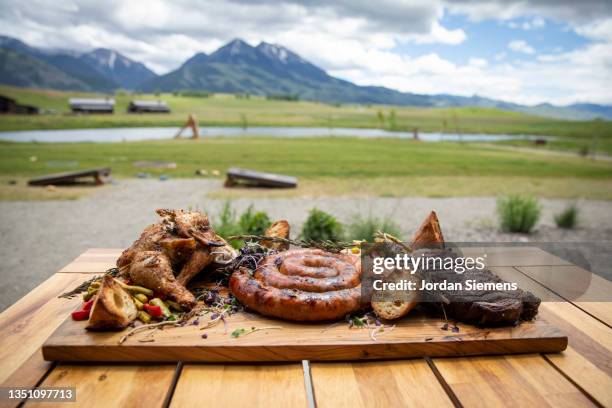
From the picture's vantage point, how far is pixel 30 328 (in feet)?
9.42

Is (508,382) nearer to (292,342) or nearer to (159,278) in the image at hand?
(292,342)

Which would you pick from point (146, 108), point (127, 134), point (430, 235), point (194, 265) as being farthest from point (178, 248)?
point (146, 108)

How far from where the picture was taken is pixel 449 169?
25.8 meters

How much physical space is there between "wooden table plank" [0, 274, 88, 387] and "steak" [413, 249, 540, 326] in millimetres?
2295

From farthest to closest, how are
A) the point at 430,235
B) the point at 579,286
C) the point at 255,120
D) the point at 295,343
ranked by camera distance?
1. the point at 255,120
2. the point at 579,286
3. the point at 430,235
4. the point at 295,343

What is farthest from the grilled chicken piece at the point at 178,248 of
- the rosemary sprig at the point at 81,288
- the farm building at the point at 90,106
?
the farm building at the point at 90,106

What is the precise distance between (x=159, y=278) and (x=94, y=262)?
1677 mm

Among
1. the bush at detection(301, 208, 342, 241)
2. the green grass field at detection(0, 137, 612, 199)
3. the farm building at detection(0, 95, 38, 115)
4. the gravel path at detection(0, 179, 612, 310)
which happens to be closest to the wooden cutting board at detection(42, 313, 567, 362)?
the gravel path at detection(0, 179, 612, 310)

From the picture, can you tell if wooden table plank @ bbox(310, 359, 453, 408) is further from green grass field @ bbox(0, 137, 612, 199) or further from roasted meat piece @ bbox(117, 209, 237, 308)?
green grass field @ bbox(0, 137, 612, 199)

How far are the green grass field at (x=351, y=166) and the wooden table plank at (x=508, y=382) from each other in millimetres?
15028

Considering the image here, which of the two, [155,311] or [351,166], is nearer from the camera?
[155,311]

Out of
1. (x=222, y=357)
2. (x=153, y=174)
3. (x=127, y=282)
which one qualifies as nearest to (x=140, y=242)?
(x=127, y=282)

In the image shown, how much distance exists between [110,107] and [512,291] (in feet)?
330

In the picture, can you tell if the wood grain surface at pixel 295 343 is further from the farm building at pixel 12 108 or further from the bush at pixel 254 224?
the farm building at pixel 12 108
